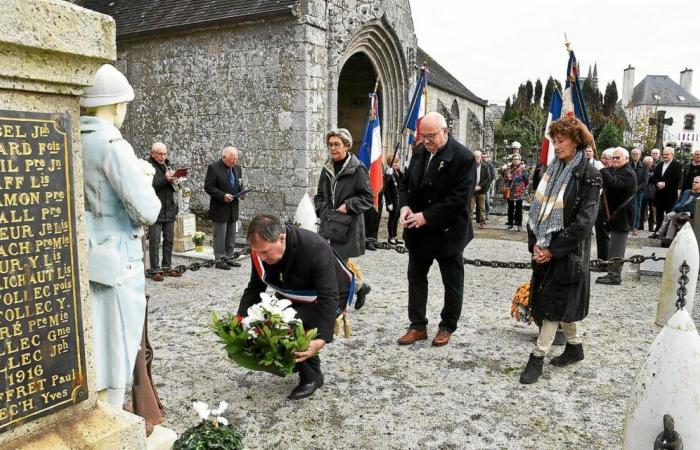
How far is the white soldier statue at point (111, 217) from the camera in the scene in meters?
2.30

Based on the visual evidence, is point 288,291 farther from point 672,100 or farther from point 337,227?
point 672,100

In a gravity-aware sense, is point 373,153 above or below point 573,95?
below

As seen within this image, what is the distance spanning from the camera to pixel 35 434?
6.52ft

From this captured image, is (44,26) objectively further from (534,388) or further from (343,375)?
(534,388)

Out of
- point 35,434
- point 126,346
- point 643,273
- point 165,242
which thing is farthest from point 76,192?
point 643,273

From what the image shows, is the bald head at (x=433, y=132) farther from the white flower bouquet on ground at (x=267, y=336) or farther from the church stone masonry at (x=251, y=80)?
the church stone masonry at (x=251, y=80)

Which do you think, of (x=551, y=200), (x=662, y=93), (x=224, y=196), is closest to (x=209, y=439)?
(x=551, y=200)

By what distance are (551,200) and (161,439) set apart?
3034mm

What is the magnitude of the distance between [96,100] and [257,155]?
8339 millimetres

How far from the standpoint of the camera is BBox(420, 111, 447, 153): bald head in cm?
438

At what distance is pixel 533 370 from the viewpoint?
402 cm

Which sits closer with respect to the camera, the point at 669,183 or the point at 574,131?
the point at 574,131

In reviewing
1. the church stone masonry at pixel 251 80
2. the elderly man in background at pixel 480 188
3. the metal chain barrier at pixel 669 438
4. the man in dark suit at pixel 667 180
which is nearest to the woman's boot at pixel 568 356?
the metal chain barrier at pixel 669 438

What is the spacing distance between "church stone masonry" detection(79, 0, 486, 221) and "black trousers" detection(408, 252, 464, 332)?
18.8ft
